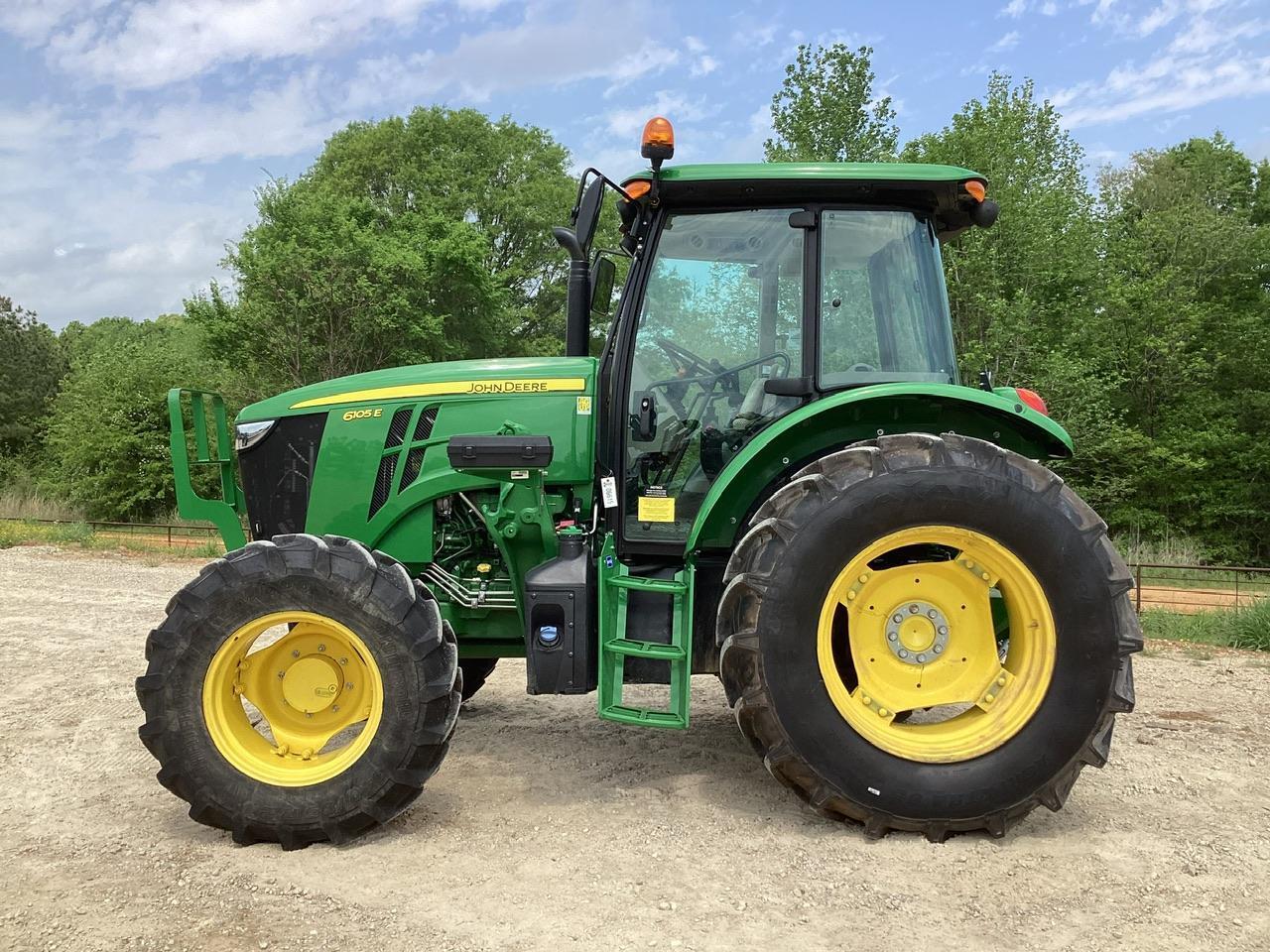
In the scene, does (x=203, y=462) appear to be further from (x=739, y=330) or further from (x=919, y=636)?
(x=919, y=636)

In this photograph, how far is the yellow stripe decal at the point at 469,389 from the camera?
13.5 ft

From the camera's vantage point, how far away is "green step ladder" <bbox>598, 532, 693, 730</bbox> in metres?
3.51

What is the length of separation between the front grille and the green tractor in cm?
2

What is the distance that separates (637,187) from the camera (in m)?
3.78

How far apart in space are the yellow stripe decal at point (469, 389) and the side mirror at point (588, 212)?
0.59 meters

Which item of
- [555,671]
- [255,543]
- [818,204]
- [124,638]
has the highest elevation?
[818,204]

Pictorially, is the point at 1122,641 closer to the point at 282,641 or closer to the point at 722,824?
the point at 722,824

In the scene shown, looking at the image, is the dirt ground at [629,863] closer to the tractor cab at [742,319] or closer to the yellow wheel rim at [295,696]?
the yellow wheel rim at [295,696]

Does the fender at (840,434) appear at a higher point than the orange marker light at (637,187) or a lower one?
lower

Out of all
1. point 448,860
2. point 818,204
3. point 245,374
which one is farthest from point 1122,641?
point 245,374

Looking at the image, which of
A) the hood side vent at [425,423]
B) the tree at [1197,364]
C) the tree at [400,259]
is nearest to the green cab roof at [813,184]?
the hood side vent at [425,423]

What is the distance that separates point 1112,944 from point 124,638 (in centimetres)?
703

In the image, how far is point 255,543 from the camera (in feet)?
11.6

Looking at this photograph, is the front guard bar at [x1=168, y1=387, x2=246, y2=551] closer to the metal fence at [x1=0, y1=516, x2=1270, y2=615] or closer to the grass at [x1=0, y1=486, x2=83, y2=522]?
the metal fence at [x1=0, y1=516, x2=1270, y2=615]
